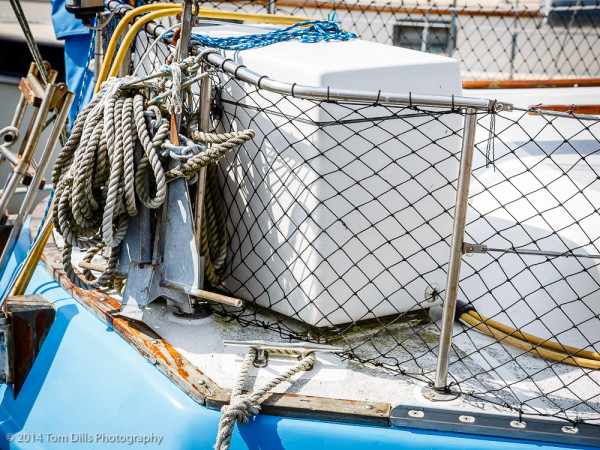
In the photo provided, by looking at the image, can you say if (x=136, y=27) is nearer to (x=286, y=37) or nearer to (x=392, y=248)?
(x=286, y=37)

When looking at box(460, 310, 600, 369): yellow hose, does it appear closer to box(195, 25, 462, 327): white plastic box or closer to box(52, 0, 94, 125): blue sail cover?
box(195, 25, 462, 327): white plastic box

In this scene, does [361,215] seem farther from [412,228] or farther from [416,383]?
[416,383]

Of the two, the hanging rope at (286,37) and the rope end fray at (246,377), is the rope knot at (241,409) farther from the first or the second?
the hanging rope at (286,37)

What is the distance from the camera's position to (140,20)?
8.12 feet

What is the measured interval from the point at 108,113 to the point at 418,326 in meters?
1.23

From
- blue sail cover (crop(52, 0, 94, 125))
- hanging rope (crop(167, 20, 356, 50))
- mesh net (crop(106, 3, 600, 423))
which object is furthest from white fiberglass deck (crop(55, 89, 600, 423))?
blue sail cover (crop(52, 0, 94, 125))

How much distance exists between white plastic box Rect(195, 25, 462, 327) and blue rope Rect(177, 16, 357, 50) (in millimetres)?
68

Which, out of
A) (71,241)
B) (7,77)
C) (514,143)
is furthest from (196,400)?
(7,77)

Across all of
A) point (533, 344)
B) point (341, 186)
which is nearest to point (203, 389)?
point (341, 186)

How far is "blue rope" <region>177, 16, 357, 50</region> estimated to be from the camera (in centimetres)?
239

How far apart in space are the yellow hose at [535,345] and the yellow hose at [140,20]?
1302 millimetres

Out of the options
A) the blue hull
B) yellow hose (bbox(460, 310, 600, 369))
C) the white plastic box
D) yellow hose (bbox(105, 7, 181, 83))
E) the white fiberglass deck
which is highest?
yellow hose (bbox(105, 7, 181, 83))

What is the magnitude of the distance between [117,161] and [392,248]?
896 mm

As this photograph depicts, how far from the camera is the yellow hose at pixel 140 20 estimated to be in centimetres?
248
